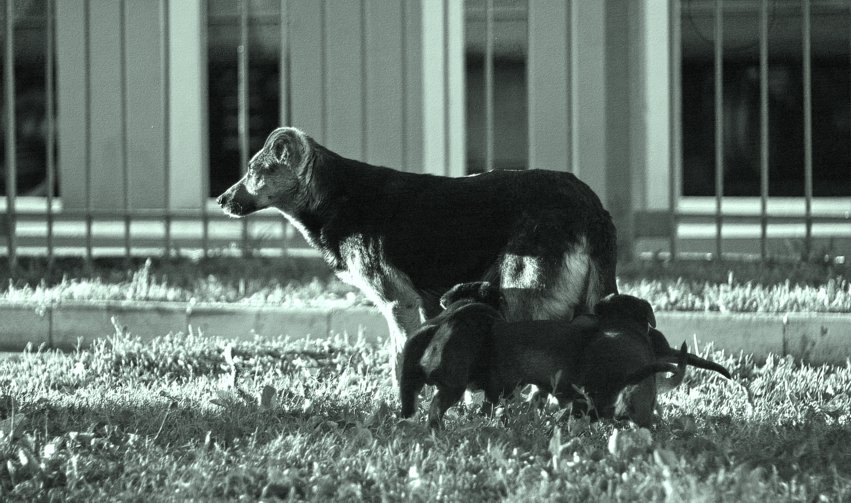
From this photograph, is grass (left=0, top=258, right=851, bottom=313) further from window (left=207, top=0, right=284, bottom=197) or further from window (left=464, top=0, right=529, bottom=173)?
window (left=464, top=0, right=529, bottom=173)

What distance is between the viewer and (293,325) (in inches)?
268

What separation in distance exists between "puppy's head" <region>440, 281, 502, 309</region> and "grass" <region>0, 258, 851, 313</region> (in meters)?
2.14

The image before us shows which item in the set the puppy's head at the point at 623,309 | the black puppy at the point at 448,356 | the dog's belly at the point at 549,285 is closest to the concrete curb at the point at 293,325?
the dog's belly at the point at 549,285

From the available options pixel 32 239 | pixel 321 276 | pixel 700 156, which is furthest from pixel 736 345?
pixel 32 239

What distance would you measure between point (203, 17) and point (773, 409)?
5475 millimetres

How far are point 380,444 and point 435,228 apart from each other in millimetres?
1276

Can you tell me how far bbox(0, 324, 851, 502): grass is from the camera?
3.76 metres

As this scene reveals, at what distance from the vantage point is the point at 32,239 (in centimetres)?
1020

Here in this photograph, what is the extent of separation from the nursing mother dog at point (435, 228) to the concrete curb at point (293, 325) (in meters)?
1.06

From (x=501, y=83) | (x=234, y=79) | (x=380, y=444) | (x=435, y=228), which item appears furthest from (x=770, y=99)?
(x=380, y=444)

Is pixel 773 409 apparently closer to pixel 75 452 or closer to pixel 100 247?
pixel 75 452

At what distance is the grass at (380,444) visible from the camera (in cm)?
376

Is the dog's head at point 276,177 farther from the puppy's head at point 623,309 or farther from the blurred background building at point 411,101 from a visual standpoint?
the blurred background building at point 411,101

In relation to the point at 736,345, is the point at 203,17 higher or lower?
higher
